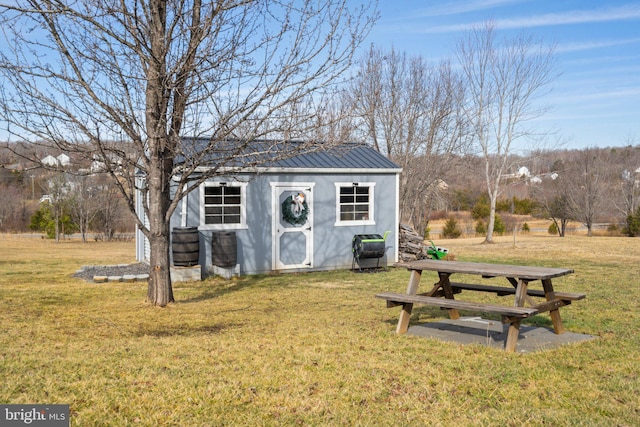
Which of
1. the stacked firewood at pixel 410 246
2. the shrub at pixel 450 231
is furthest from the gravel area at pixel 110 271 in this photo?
the shrub at pixel 450 231

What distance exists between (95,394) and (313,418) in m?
1.69

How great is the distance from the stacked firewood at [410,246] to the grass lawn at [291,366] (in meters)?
6.60

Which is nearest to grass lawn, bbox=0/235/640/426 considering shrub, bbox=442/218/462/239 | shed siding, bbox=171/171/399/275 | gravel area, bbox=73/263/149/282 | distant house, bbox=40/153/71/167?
distant house, bbox=40/153/71/167

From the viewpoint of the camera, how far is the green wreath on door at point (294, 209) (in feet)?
46.9

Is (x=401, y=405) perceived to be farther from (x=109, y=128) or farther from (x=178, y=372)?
(x=109, y=128)

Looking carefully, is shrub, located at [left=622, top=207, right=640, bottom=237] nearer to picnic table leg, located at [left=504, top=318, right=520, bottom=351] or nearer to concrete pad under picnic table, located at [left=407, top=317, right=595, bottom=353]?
concrete pad under picnic table, located at [left=407, top=317, right=595, bottom=353]

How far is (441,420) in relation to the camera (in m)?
4.35

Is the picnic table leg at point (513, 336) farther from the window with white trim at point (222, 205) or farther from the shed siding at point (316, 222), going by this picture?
the window with white trim at point (222, 205)

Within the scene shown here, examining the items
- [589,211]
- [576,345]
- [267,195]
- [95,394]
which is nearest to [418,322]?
[576,345]

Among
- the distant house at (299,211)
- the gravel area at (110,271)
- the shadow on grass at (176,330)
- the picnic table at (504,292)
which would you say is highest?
the distant house at (299,211)

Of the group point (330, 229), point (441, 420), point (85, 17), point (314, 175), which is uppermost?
point (85, 17)

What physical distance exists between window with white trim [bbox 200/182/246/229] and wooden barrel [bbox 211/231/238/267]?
0.55m

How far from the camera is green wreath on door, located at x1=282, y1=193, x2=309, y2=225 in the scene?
14289 mm

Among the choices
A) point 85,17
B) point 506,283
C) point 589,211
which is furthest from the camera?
point 589,211
